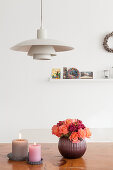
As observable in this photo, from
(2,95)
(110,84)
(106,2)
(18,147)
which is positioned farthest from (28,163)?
(106,2)

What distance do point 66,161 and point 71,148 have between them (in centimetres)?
9

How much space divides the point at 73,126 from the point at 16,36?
1985 mm

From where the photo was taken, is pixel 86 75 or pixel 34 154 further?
pixel 86 75

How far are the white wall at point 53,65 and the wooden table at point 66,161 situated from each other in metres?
1.31

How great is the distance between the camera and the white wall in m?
3.45

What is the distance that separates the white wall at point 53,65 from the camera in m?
3.45

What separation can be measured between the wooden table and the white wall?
131cm

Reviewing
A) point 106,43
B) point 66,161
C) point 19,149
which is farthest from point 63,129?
point 106,43

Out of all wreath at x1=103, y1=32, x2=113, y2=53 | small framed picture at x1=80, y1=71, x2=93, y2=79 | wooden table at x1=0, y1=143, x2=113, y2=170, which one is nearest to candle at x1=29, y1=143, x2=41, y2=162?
wooden table at x1=0, y1=143, x2=113, y2=170

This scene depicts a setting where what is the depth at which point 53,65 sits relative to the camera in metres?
3.46

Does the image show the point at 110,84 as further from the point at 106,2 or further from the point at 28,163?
the point at 28,163

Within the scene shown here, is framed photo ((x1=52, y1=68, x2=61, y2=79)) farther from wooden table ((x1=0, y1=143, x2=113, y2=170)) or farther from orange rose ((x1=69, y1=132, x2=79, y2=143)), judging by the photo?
orange rose ((x1=69, y1=132, x2=79, y2=143))

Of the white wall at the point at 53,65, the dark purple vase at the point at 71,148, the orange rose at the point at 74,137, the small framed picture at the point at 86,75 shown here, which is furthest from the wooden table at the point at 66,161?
Result: the small framed picture at the point at 86,75

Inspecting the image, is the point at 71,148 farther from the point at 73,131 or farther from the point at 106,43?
the point at 106,43
